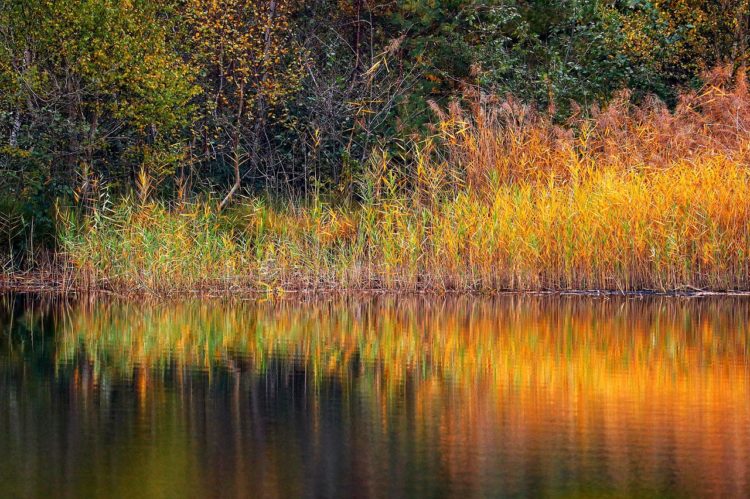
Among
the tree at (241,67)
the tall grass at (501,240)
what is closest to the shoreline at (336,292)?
the tall grass at (501,240)

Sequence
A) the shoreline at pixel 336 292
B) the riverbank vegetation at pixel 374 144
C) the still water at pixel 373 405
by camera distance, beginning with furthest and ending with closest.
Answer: the riverbank vegetation at pixel 374 144
the shoreline at pixel 336 292
the still water at pixel 373 405

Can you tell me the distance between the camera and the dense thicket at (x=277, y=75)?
1666 cm

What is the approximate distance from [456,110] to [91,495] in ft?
40.2

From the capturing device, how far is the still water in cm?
509

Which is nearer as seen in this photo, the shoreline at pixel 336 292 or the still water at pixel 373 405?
the still water at pixel 373 405

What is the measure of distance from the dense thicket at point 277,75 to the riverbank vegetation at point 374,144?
2.1 inches

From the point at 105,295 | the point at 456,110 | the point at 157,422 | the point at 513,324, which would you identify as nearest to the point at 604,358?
the point at 513,324

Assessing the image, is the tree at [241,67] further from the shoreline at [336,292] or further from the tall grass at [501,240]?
the shoreline at [336,292]

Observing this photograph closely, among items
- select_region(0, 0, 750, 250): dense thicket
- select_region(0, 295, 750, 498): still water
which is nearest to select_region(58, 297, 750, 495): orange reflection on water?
select_region(0, 295, 750, 498): still water

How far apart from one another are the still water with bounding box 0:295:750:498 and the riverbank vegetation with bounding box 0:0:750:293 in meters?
2.36

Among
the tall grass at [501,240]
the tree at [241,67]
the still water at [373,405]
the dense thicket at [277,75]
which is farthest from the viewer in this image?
the tree at [241,67]

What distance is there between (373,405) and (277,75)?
46.6 feet

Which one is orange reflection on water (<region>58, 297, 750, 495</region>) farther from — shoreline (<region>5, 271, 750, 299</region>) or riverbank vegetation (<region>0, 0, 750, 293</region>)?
riverbank vegetation (<region>0, 0, 750, 293</region>)

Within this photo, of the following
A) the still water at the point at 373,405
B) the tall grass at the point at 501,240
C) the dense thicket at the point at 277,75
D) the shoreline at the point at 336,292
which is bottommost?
the still water at the point at 373,405
